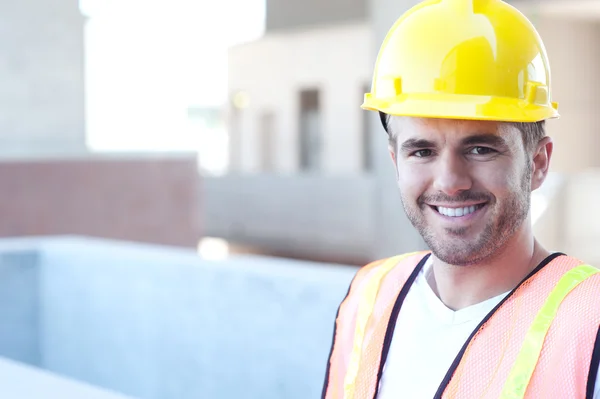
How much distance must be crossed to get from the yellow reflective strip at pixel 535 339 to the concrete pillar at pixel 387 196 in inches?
215

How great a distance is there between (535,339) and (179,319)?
10.8ft

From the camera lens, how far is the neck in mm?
1645

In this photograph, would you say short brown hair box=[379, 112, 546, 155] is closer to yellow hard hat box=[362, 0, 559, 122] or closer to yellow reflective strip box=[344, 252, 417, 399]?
yellow hard hat box=[362, 0, 559, 122]

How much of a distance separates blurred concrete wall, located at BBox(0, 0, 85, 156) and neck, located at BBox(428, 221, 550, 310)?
30.2 feet

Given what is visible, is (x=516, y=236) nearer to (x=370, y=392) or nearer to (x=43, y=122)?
(x=370, y=392)

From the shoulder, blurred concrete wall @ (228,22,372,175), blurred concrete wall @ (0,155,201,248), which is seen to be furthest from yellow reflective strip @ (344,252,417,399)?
blurred concrete wall @ (228,22,372,175)

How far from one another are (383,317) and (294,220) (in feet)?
41.9

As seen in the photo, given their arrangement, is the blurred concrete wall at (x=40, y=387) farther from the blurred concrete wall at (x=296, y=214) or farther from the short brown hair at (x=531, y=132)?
the blurred concrete wall at (x=296, y=214)

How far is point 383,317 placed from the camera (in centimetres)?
181

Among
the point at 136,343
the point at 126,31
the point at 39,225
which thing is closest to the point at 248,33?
the point at 126,31

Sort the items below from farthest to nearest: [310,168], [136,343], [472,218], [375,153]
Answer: [310,168], [375,153], [136,343], [472,218]

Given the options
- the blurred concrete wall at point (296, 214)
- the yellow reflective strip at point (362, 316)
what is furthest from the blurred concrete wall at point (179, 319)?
the blurred concrete wall at point (296, 214)

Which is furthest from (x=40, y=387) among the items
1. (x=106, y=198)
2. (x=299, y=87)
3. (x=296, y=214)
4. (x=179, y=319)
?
(x=299, y=87)

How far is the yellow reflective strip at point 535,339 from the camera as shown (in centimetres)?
Result: 145
